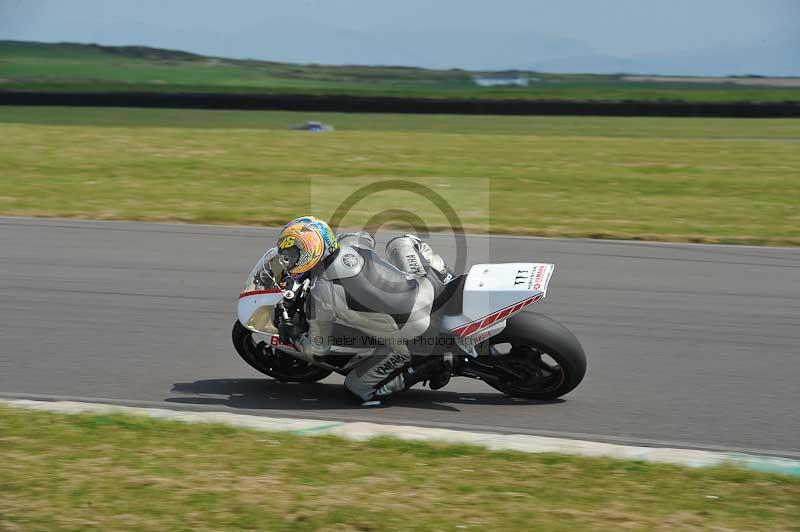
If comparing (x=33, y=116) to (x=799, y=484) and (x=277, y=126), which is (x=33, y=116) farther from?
(x=799, y=484)

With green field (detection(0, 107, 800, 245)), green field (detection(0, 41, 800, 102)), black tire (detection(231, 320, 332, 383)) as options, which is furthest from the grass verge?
green field (detection(0, 41, 800, 102))

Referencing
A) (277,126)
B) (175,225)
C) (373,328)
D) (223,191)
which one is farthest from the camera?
(277,126)

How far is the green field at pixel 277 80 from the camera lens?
38906mm

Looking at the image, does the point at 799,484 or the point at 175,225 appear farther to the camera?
the point at 175,225

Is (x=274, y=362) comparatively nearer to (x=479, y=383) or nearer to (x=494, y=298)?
(x=479, y=383)

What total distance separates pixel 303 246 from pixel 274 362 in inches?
44.5

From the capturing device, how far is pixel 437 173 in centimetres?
1800

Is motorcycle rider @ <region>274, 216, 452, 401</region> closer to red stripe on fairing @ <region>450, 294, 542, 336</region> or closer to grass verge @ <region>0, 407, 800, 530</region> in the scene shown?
red stripe on fairing @ <region>450, 294, 542, 336</region>

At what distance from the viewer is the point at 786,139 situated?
79.3 feet

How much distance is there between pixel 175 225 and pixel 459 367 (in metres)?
7.28

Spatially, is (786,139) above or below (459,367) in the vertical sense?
above

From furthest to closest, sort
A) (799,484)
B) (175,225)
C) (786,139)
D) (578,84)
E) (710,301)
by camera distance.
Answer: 1. (578,84)
2. (786,139)
3. (175,225)
4. (710,301)
5. (799,484)

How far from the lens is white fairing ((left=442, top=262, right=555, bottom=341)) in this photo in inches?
240

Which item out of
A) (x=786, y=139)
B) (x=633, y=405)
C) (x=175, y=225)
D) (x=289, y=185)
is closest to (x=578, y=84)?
(x=786, y=139)
